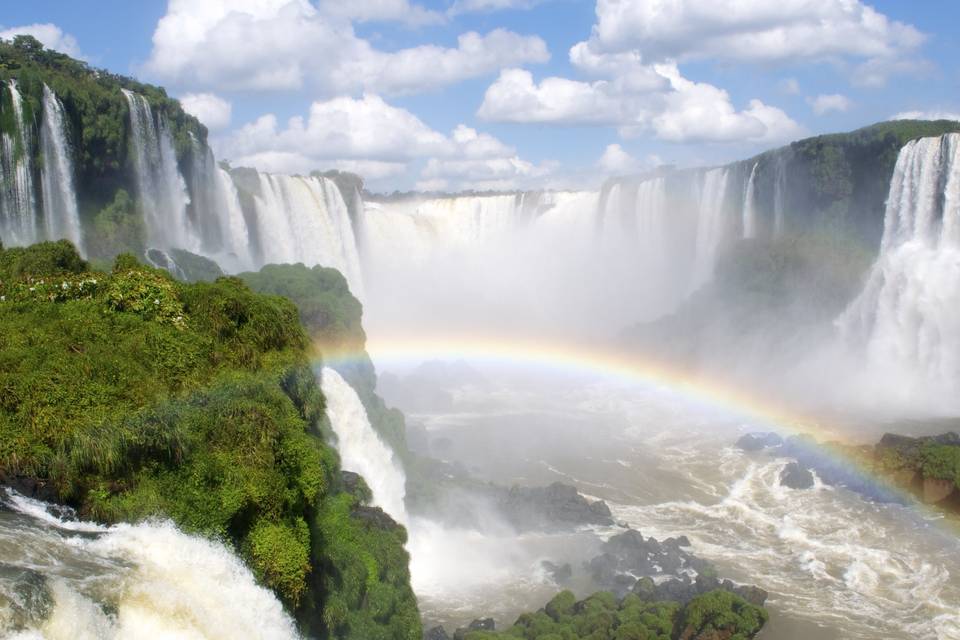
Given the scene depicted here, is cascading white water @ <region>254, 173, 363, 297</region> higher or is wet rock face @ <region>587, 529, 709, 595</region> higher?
cascading white water @ <region>254, 173, 363, 297</region>

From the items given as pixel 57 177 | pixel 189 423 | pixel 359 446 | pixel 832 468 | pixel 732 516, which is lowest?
pixel 732 516

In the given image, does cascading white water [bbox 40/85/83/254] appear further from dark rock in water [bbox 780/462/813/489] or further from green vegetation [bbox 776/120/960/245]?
green vegetation [bbox 776/120/960/245]

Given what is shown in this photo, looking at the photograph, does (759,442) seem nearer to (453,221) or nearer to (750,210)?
(750,210)

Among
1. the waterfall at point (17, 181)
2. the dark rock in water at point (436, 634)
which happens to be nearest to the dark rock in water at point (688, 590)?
the dark rock in water at point (436, 634)

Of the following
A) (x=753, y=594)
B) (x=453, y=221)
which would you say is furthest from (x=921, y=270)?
(x=453, y=221)

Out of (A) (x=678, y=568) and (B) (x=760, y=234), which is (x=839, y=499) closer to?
(A) (x=678, y=568)

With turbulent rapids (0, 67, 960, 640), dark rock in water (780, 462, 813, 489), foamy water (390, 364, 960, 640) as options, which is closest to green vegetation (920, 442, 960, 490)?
turbulent rapids (0, 67, 960, 640)

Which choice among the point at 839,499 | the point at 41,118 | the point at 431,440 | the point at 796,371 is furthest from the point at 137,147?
the point at 796,371
